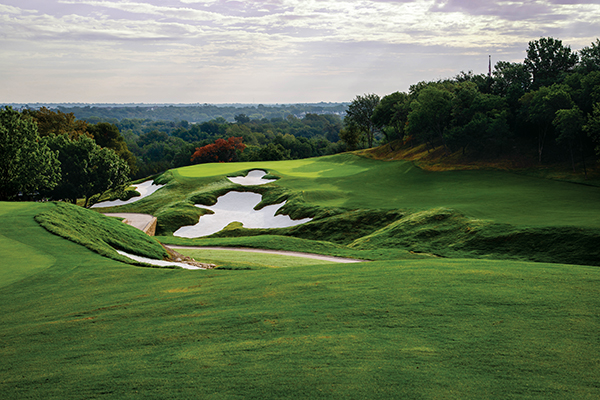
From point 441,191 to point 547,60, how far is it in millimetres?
27216

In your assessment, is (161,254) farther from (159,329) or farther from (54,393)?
(54,393)

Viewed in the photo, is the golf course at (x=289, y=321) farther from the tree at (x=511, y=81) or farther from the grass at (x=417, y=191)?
the tree at (x=511, y=81)

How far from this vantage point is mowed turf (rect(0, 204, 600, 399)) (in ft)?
19.9

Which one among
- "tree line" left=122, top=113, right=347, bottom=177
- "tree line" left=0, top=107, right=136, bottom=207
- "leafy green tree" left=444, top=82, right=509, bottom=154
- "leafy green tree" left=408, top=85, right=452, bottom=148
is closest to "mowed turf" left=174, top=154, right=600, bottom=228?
"leafy green tree" left=444, top=82, right=509, bottom=154

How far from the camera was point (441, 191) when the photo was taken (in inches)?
1474

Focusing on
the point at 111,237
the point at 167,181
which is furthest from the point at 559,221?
the point at 167,181

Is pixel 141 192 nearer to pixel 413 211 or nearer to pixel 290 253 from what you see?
pixel 290 253

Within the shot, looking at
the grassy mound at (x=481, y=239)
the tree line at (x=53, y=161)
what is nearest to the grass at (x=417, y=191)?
the grassy mound at (x=481, y=239)

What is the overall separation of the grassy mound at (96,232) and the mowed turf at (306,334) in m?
3.84

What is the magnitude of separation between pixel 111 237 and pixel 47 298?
8.20m

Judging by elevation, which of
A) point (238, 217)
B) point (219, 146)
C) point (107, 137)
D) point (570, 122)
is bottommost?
point (238, 217)

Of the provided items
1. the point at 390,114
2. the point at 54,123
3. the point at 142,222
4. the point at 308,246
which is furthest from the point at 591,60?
the point at 54,123

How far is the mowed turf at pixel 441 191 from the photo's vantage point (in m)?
25.8

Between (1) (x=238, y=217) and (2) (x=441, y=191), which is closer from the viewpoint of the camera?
(2) (x=441, y=191)
